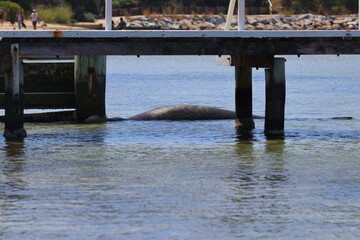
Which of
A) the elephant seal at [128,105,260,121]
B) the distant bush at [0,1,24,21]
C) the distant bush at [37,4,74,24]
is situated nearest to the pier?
the elephant seal at [128,105,260,121]

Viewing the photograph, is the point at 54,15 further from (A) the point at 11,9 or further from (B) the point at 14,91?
(B) the point at 14,91

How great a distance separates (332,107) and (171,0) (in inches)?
407

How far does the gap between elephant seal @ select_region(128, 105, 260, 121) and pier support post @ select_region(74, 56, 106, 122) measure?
213 cm

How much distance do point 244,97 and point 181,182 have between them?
9400 millimetres

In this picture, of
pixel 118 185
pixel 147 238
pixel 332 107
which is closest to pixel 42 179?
pixel 118 185

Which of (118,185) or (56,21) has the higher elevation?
(56,21)

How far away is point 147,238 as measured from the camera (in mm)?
12156

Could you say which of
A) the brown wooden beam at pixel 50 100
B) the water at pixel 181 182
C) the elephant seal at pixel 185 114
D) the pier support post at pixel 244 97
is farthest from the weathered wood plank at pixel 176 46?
the elephant seal at pixel 185 114

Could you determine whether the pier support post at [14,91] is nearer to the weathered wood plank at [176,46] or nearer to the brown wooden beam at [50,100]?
A: the weathered wood plank at [176,46]

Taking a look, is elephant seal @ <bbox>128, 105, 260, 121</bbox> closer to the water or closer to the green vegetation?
the water

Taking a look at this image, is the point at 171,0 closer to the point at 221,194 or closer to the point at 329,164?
the point at 329,164

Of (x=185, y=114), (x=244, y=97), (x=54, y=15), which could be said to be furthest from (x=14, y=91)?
(x=54, y=15)

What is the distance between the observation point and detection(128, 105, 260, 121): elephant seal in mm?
28688

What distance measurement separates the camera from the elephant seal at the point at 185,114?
28688 mm
